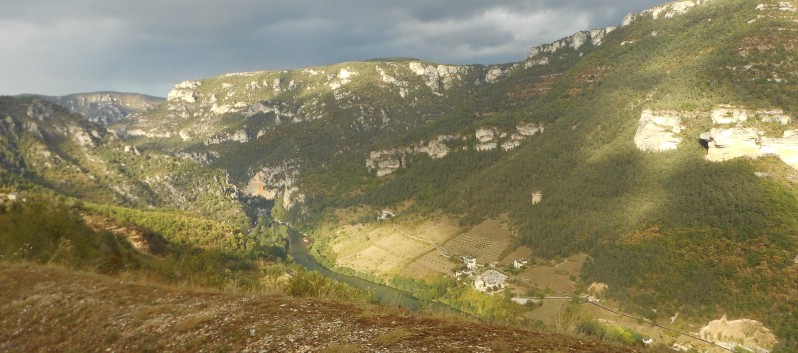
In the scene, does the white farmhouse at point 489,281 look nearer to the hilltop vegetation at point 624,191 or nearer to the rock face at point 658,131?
the hilltop vegetation at point 624,191

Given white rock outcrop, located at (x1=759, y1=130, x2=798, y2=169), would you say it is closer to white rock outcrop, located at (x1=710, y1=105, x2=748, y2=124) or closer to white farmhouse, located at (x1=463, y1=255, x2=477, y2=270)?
white rock outcrop, located at (x1=710, y1=105, x2=748, y2=124)

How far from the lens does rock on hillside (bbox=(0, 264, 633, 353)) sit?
11336 mm

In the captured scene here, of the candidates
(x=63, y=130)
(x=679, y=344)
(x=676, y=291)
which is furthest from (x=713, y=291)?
(x=63, y=130)

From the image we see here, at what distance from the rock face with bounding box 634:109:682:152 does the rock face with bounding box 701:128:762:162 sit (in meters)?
16.9

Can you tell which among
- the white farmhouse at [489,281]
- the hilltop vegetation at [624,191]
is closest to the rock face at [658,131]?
the hilltop vegetation at [624,191]

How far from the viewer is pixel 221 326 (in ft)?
41.6

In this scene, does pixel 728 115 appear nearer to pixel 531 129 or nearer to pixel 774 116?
pixel 774 116

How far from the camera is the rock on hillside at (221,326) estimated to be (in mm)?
11336

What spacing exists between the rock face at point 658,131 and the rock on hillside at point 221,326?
138193 millimetres

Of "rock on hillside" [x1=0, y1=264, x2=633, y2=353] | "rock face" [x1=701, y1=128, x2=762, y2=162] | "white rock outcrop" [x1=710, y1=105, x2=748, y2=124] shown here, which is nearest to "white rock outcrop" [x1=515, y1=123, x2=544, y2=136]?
"white rock outcrop" [x1=710, y1=105, x2=748, y2=124]

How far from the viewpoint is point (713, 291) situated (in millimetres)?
77250

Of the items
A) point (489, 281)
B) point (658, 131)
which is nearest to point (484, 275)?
point (489, 281)

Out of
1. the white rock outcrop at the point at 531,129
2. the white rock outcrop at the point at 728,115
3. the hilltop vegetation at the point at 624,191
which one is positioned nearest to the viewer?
the hilltop vegetation at the point at 624,191

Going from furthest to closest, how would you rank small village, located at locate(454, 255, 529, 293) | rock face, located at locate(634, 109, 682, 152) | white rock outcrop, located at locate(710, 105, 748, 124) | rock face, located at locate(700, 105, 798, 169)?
rock face, located at locate(634, 109, 682, 152), white rock outcrop, located at locate(710, 105, 748, 124), small village, located at locate(454, 255, 529, 293), rock face, located at locate(700, 105, 798, 169)
